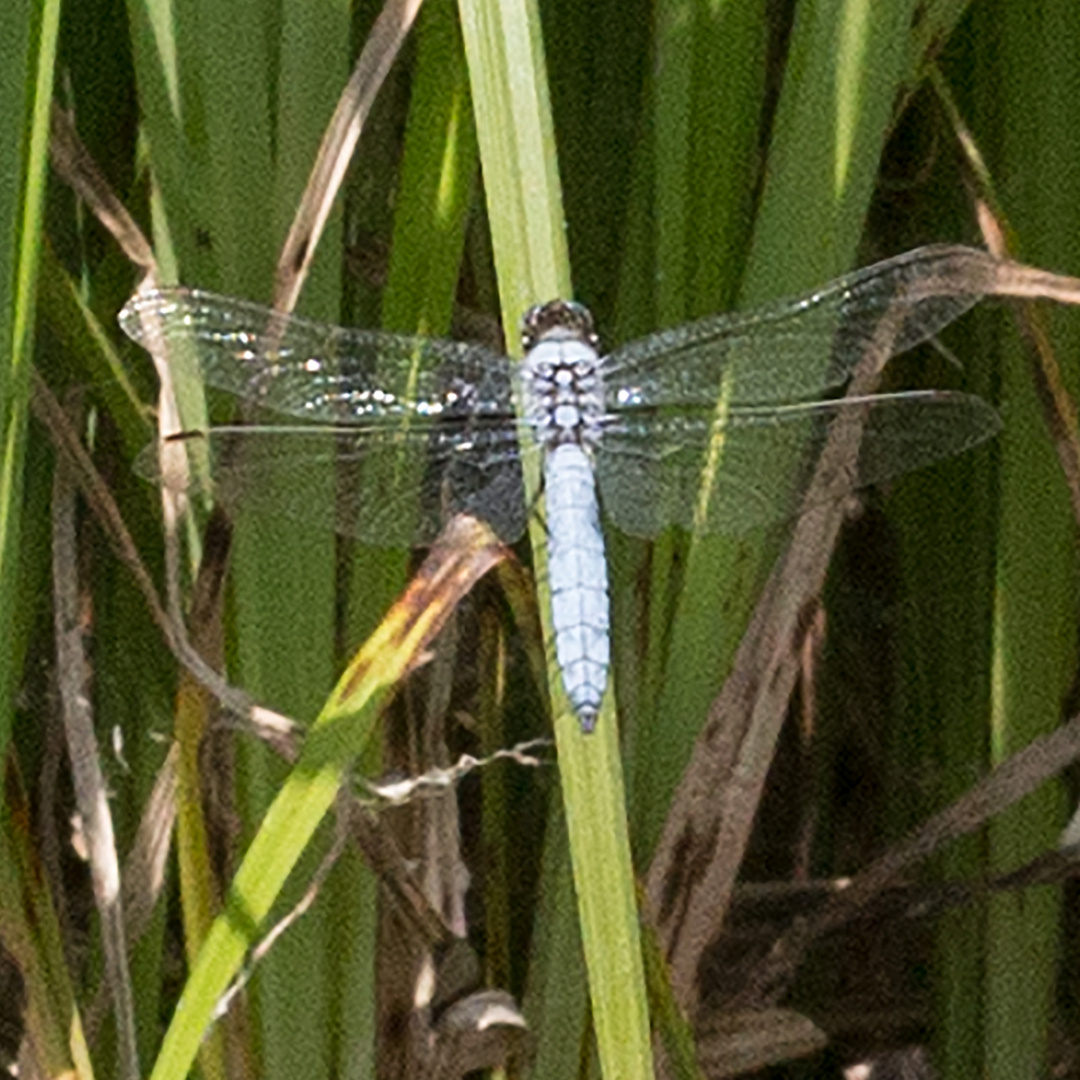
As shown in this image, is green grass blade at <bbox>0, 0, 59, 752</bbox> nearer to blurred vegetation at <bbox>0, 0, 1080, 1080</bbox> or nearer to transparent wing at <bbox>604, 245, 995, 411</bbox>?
blurred vegetation at <bbox>0, 0, 1080, 1080</bbox>

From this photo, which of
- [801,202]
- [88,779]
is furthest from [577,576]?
[88,779]

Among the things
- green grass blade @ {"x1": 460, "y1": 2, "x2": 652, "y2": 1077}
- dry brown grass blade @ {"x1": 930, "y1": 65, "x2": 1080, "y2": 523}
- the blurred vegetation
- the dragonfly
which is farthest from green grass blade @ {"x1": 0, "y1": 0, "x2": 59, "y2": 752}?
dry brown grass blade @ {"x1": 930, "y1": 65, "x2": 1080, "y2": 523}

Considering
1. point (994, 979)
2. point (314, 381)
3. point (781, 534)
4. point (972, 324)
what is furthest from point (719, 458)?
point (994, 979)

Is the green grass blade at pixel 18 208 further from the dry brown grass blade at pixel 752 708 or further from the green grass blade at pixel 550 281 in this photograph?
the dry brown grass blade at pixel 752 708

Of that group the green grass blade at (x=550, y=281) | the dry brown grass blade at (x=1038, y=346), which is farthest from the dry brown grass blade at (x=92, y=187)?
the dry brown grass blade at (x=1038, y=346)

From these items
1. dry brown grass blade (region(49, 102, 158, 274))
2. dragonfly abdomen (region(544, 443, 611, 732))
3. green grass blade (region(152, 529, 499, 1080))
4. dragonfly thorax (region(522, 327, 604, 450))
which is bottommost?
green grass blade (region(152, 529, 499, 1080))
